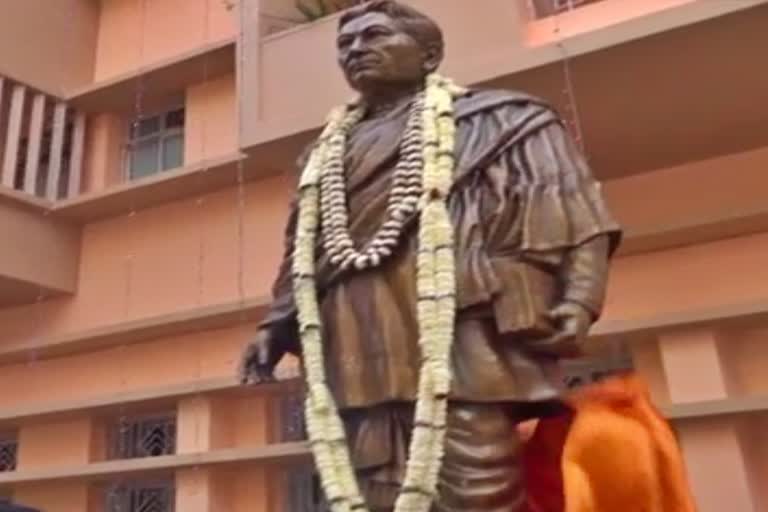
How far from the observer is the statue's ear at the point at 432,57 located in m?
2.08

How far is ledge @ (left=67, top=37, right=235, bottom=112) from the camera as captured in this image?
521 cm

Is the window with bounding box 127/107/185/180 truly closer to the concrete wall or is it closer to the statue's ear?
the concrete wall

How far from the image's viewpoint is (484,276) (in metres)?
1.77

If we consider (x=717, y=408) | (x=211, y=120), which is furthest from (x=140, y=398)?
(x=717, y=408)

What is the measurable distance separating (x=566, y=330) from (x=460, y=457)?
0.29m

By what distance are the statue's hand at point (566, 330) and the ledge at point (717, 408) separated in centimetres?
190

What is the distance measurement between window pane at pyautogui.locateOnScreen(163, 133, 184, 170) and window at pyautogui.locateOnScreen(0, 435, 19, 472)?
5.80ft

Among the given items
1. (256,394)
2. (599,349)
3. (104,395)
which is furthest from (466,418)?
(104,395)

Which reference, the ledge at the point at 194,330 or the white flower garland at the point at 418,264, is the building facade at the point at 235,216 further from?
the white flower garland at the point at 418,264

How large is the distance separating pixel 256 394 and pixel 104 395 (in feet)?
2.94

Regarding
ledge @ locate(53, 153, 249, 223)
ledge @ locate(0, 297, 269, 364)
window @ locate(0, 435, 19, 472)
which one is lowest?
window @ locate(0, 435, 19, 472)

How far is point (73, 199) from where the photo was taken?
532 cm

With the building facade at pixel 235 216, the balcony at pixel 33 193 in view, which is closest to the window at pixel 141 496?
the building facade at pixel 235 216

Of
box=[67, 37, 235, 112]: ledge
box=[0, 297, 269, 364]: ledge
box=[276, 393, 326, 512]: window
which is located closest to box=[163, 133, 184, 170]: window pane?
box=[67, 37, 235, 112]: ledge
